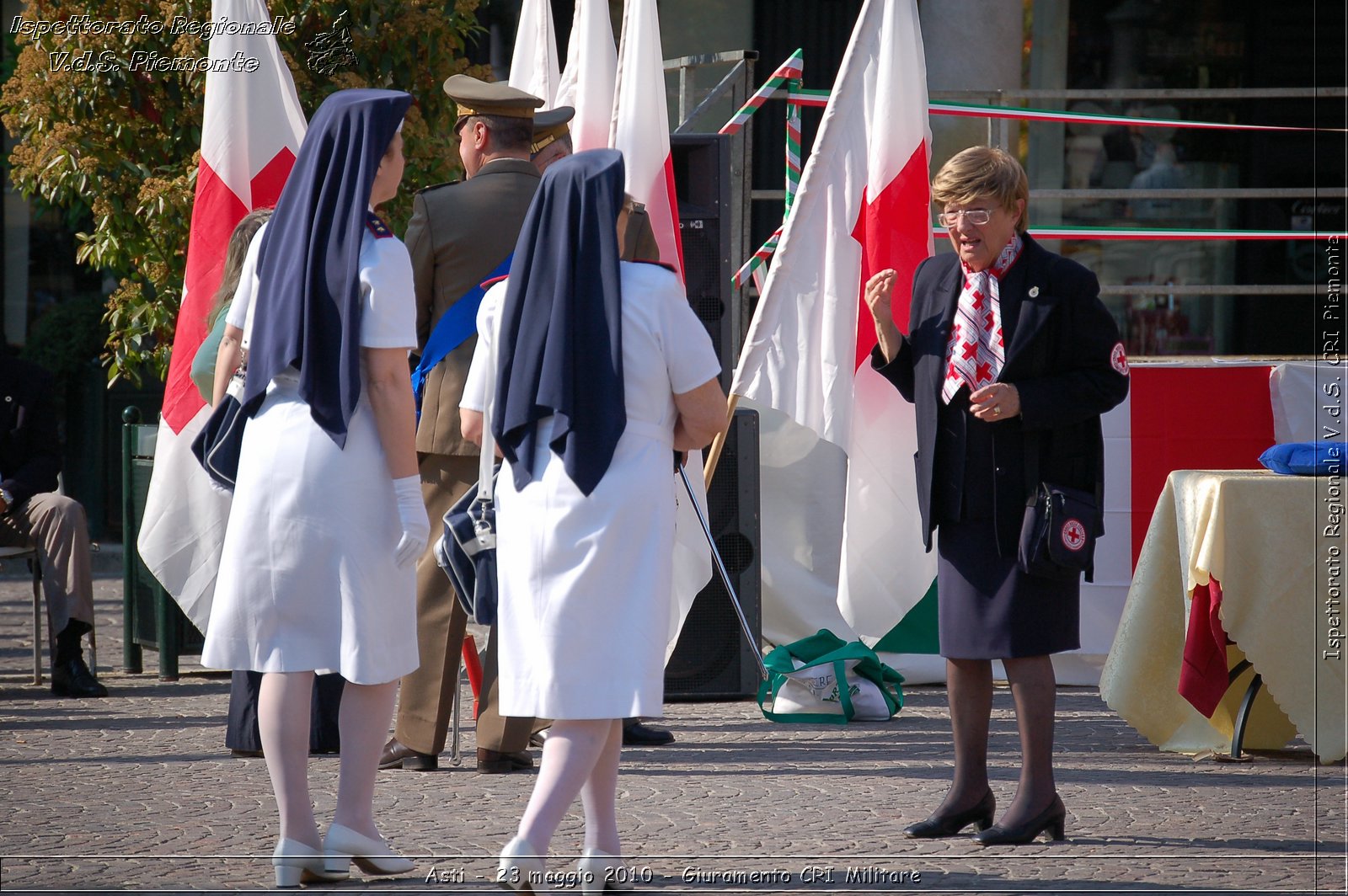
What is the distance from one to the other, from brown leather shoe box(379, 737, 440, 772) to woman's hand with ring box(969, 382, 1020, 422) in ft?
7.66

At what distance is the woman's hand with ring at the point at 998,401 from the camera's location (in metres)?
4.31

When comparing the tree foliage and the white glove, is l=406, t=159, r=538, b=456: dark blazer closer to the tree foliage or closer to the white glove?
the white glove

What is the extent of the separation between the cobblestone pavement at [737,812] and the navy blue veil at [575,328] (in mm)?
1142

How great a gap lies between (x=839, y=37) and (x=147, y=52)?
6.46 metres

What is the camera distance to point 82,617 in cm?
694

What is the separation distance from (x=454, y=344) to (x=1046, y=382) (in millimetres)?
1958

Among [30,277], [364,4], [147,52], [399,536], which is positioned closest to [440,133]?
[364,4]

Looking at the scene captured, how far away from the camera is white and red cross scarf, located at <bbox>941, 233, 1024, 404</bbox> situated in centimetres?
445

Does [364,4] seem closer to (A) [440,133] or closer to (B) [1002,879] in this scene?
(A) [440,133]

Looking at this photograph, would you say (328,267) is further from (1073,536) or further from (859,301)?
(859,301)

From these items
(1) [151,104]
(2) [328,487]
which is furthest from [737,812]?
(1) [151,104]

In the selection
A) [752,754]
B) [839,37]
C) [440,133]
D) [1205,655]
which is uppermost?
[839,37]

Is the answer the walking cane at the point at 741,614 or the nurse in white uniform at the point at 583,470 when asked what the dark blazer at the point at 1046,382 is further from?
the walking cane at the point at 741,614

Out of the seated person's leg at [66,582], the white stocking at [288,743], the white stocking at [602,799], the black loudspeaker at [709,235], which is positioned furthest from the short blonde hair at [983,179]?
the seated person's leg at [66,582]
